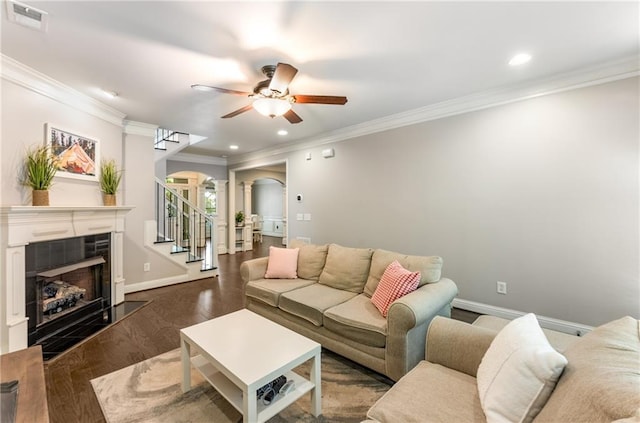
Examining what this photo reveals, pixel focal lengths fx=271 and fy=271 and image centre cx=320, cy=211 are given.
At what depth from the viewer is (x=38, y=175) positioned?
265 cm

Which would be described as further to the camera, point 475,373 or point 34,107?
point 34,107

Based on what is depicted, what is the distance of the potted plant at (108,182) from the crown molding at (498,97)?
10.5 ft

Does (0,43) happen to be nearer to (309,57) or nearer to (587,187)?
(309,57)

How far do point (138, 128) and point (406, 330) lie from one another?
471cm

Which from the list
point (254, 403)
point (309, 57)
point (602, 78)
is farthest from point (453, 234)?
point (254, 403)

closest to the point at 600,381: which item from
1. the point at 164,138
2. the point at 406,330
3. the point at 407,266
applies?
the point at 406,330

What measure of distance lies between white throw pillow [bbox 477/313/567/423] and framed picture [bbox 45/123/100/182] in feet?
13.9

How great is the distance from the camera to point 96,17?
6.21 feet

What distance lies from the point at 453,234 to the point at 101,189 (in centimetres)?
468

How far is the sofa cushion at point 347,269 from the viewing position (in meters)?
2.85

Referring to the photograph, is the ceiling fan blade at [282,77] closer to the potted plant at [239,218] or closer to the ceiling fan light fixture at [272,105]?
the ceiling fan light fixture at [272,105]

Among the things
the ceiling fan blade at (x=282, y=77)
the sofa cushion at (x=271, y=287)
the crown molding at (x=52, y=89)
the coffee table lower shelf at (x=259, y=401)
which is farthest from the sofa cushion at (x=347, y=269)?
the crown molding at (x=52, y=89)

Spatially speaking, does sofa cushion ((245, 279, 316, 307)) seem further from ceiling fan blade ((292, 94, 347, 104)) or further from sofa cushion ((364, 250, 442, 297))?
ceiling fan blade ((292, 94, 347, 104))

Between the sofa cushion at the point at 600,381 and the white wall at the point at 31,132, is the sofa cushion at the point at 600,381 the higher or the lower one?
the lower one
